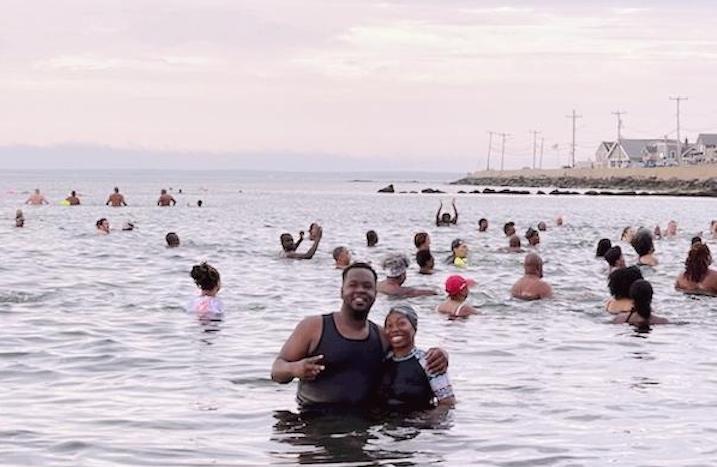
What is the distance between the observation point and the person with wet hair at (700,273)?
2056cm

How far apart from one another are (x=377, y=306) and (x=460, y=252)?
25.4 feet

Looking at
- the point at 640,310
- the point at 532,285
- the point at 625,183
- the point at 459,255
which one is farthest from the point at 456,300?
the point at 625,183

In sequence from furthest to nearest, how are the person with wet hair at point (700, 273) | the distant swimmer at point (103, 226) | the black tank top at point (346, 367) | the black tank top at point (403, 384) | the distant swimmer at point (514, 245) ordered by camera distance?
the distant swimmer at point (103, 226), the distant swimmer at point (514, 245), the person with wet hair at point (700, 273), the black tank top at point (403, 384), the black tank top at point (346, 367)

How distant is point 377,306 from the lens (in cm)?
1895

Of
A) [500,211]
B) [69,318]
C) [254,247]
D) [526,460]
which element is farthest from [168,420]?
[500,211]

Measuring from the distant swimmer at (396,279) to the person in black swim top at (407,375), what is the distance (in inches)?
305

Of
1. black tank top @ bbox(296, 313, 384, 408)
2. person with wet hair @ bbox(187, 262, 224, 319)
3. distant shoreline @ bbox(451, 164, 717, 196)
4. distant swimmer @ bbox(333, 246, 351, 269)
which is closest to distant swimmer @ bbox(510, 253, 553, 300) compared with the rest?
distant swimmer @ bbox(333, 246, 351, 269)

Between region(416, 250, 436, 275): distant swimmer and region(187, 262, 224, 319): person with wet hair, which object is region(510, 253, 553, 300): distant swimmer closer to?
region(416, 250, 436, 275): distant swimmer

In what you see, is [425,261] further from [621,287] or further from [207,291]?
[207,291]

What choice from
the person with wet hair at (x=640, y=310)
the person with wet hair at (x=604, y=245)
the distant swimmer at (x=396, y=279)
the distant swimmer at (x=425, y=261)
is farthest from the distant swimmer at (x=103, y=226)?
the person with wet hair at (x=640, y=310)

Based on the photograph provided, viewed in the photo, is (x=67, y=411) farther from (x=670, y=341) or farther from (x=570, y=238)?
(x=570, y=238)

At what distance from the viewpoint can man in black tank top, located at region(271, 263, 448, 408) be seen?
9742 mm

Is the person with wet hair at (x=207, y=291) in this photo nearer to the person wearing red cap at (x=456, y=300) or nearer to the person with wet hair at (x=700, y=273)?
the person wearing red cap at (x=456, y=300)

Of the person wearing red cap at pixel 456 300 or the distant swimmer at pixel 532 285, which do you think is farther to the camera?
the distant swimmer at pixel 532 285
